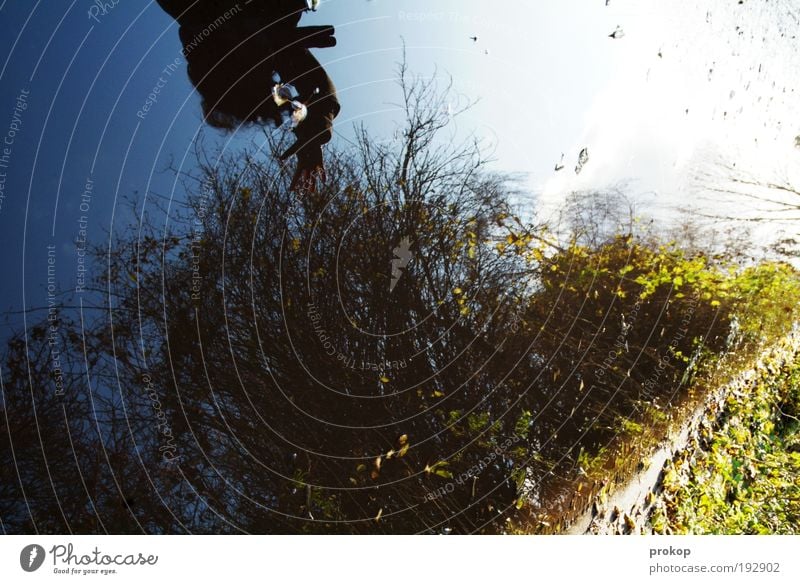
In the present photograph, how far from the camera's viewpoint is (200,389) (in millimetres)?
2965

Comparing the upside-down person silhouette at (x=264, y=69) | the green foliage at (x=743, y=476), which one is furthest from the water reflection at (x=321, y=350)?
the green foliage at (x=743, y=476)

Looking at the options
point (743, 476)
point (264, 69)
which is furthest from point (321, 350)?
point (743, 476)

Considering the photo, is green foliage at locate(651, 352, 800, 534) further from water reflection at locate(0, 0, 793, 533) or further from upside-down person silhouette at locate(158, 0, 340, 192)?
upside-down person silhouette at locate(158, 0, 340, 192)
